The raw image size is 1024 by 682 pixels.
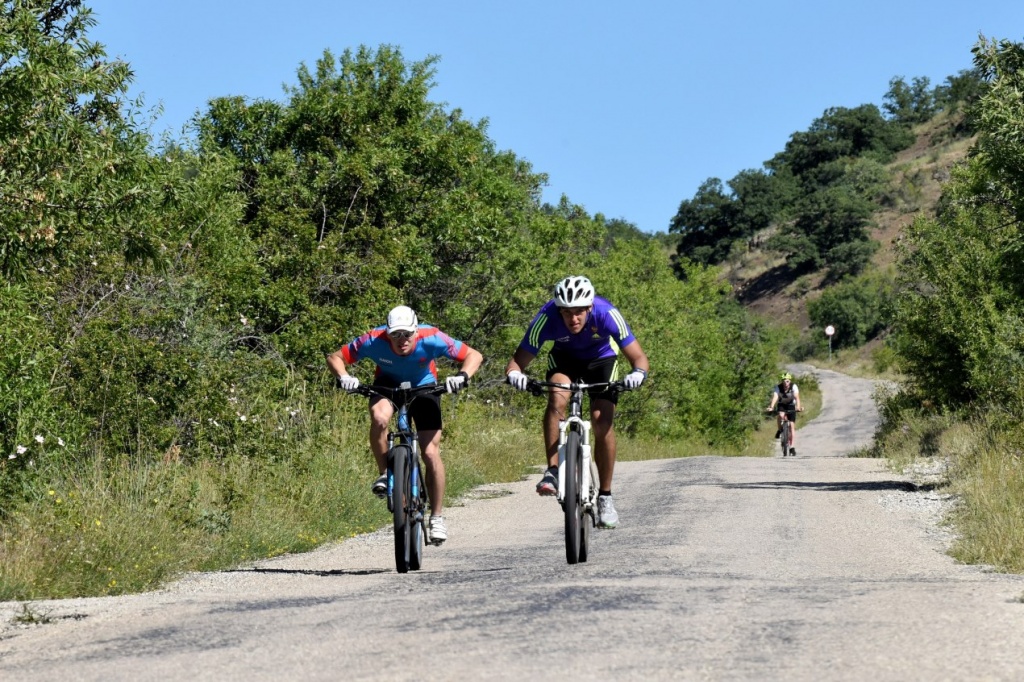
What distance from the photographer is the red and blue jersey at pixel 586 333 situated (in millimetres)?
9930

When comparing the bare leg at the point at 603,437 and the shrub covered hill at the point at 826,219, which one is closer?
the bare leg at the point at 603,437

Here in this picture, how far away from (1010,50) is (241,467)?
10722 millimetres

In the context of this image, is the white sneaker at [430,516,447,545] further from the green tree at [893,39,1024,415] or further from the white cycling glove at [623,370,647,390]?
the green tree at [893,39,1024,415]

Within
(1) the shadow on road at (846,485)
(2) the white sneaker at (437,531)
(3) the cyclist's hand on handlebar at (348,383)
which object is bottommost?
(1) the shadow on road at (846,485)

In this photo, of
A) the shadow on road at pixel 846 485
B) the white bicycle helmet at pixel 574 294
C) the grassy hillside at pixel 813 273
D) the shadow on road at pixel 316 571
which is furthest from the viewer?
the grassy hillside at pixel 813 273

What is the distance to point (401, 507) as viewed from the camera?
9828 millimetres

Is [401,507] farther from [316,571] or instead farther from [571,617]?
[571,617]

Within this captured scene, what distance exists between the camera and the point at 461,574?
9.73 meters

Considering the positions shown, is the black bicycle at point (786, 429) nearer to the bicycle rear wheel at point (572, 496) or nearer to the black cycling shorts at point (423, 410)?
the black cycling shorts at point (423, 410)

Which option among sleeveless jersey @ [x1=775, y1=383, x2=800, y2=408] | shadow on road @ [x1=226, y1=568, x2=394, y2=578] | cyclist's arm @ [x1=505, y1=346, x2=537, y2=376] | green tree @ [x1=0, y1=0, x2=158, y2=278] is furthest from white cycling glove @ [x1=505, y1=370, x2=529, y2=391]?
sleeveless jersey @ [x1=775, y1=383, x2=800, y2=408]

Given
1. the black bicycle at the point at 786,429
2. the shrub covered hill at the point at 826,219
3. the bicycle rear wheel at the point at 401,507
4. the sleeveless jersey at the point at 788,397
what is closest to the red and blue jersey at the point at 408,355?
the bicycle rear wheel at the point at 401,507

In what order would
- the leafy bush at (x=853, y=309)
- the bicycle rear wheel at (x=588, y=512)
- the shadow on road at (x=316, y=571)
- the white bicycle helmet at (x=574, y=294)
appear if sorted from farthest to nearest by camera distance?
the leafy bush at (x=853, y=309) < the shadow on road at (x=316, y=571) < the bicycle rear wheel at (x=588, y=512) < the white bicycle helmet at (x=574, y=294)

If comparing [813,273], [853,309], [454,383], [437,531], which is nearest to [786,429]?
[437,531]

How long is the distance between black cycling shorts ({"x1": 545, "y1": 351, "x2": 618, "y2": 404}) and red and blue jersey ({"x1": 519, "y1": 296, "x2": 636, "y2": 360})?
0.04 m
